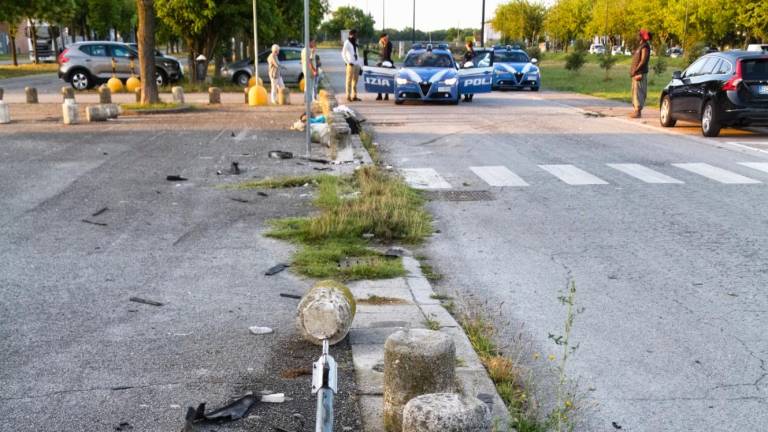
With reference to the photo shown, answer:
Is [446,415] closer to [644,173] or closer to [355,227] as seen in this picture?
[355,227]

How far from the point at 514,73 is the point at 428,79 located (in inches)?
339

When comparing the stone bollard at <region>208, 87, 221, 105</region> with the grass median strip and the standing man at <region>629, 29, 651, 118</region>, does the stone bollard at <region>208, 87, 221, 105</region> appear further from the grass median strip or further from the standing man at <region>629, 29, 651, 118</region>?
the grass median strip

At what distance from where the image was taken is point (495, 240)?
799 centimetres

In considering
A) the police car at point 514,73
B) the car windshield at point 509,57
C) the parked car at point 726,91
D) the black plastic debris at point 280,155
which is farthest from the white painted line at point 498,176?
the car windshield at point 509,57

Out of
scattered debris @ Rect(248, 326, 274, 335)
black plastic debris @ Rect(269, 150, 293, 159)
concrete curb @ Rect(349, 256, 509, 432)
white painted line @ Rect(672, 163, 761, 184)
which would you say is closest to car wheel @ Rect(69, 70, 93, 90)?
black plastic debris @ Rect(269, 150, 293, 159)

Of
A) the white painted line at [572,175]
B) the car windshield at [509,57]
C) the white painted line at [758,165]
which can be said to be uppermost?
the car windshield at [509,57]

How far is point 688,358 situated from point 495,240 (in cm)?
322

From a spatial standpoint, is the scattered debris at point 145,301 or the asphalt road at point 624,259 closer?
the asphalt road at point 624,259

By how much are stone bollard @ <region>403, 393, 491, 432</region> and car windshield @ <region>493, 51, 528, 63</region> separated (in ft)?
99.1

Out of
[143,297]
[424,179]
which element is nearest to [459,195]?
[424,179]

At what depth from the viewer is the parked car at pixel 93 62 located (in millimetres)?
29781

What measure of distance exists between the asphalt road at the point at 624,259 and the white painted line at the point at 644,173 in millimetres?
58

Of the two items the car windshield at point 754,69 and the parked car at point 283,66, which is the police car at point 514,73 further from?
the car windshield at point 754,69

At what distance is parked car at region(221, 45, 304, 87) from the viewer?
32344mm
